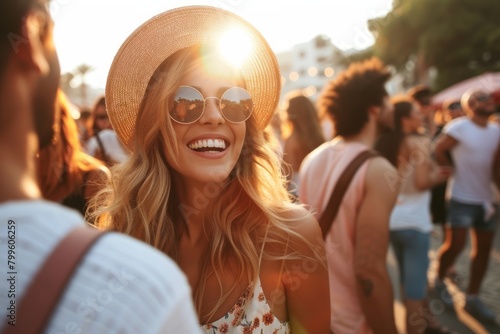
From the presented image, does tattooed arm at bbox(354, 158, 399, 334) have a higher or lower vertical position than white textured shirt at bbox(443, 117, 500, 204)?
higher

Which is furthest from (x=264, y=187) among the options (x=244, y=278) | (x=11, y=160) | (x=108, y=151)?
(x=108, y=151)

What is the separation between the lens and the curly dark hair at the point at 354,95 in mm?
3023

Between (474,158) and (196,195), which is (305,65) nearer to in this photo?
Answer: (474,158)

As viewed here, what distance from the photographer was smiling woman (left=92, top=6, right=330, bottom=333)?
1.76 meters

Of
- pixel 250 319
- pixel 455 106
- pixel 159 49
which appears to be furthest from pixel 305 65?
pixel 250 319

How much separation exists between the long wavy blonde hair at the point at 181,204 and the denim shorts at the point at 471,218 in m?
3.66

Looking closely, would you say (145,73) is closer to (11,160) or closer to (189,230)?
(189,230)

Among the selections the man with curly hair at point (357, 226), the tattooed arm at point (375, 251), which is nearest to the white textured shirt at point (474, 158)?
the man with curly hair at point (357, 226)

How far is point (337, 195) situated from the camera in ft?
8.65

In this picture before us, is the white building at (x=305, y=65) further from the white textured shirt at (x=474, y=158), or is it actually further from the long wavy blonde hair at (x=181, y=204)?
the long wavy blonde hair at (x=181, y=204)

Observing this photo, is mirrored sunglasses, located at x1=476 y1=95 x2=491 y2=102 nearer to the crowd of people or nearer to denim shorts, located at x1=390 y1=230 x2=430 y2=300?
the crowd of people

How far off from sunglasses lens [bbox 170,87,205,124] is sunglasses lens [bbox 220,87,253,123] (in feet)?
0.29

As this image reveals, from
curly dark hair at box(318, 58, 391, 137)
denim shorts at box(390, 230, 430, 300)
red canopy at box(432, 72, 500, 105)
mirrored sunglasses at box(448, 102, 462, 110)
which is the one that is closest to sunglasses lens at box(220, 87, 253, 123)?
curly dark hair at box(318, 58, 391, 137)

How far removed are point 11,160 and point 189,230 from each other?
1.21 metres
